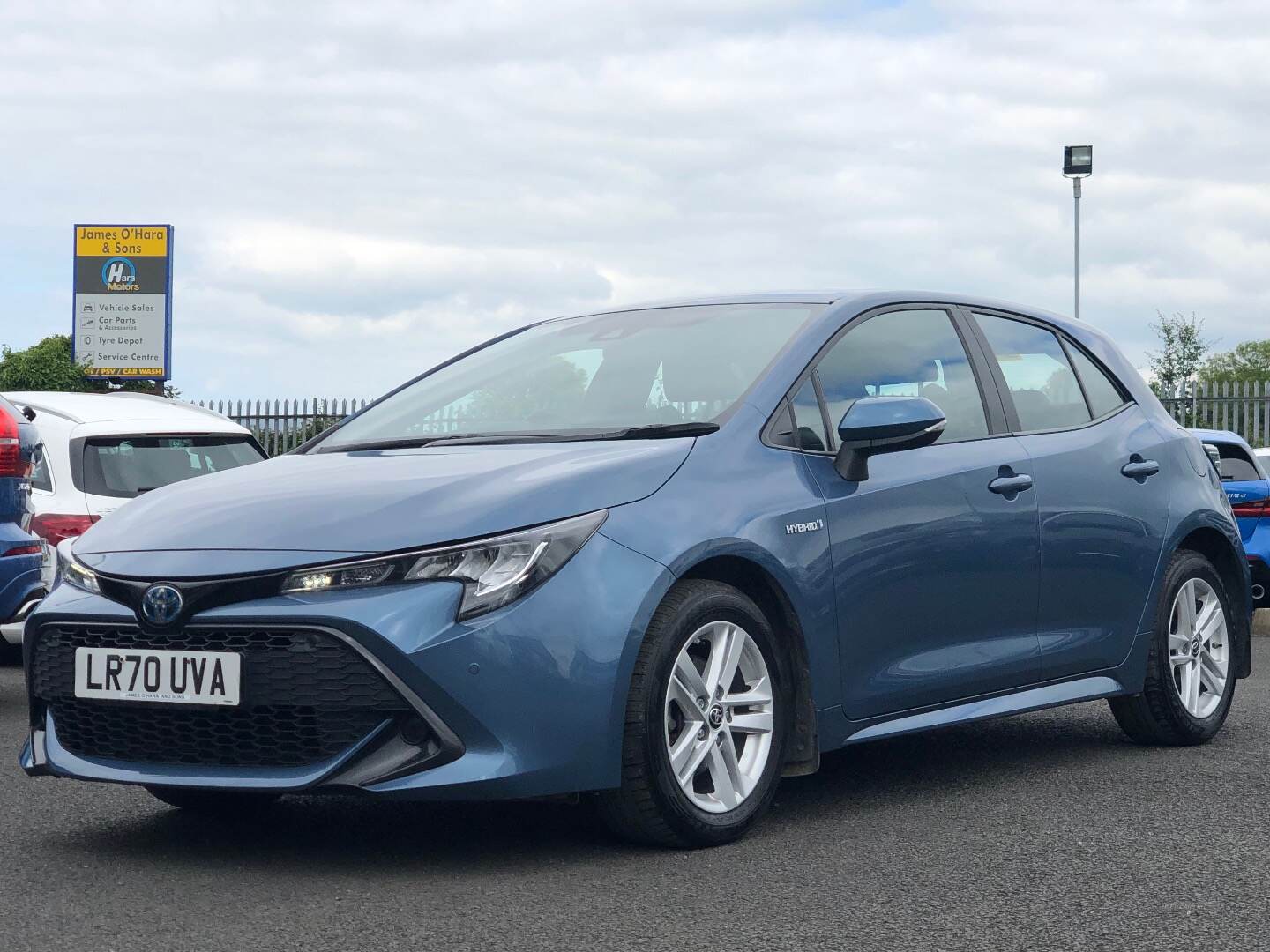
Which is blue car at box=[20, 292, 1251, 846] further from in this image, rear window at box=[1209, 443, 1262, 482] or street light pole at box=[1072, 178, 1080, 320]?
street light pole at box=[1072, 178, 1080, 320]

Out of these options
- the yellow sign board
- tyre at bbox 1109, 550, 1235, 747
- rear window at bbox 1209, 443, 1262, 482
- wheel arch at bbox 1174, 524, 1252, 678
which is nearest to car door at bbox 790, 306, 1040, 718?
tyre at bbox 1109, 550, 1235, 747

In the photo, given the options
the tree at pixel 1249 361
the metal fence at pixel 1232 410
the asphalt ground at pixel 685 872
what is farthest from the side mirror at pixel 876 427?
the tree at pixel 1249 361

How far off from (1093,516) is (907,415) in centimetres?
136

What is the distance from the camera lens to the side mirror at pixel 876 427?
520 cm

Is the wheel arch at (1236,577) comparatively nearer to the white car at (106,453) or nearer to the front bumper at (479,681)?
the front bumper at (479,681)

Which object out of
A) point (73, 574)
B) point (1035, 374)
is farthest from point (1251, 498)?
point (73, 574)

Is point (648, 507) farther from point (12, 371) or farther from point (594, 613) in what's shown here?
point (12, 371)

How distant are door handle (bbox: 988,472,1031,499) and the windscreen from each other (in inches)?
31.4

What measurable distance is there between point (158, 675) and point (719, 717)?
1414 millimetres

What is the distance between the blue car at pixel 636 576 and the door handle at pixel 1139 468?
0.04ft

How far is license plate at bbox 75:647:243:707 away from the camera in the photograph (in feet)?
14.4

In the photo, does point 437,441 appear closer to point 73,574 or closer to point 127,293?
point 73,574

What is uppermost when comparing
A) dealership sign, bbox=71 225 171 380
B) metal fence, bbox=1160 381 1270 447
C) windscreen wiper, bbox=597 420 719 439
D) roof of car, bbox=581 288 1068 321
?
dealership sign, bbox=71 225 171 380

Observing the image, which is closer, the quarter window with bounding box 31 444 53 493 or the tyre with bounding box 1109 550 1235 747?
Result: the tyre with bounding box 1109 550 1235 747
